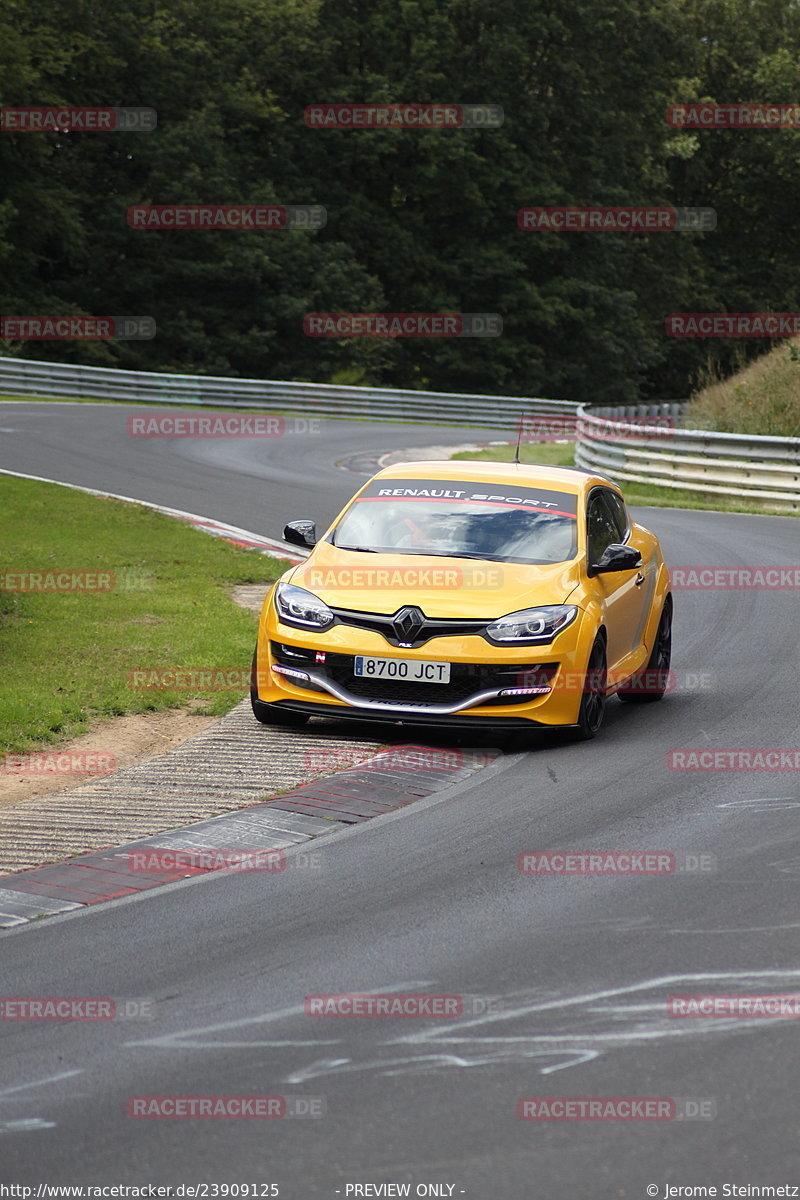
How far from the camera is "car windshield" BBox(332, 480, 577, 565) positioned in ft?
34.6

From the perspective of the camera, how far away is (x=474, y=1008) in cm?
546

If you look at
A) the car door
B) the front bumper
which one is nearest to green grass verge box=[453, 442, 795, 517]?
the car door

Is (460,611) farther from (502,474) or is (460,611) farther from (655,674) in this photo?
(655,674)

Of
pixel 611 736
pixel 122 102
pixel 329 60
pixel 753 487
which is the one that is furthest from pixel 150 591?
pixel 329 60

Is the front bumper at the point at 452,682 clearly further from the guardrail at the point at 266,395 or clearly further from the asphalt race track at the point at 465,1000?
the guardrail at the point at 266,395

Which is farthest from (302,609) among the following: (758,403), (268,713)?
(758,403)

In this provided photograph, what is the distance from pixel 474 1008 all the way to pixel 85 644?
784cm

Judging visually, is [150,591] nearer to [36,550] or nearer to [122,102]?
[36,550]

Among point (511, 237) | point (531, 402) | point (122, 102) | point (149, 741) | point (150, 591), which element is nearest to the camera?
point (149, 741)

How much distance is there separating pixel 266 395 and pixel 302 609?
31567mm

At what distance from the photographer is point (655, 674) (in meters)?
11.5

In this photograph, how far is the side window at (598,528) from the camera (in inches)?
426

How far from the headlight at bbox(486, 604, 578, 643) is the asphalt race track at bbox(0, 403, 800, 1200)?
78 cm

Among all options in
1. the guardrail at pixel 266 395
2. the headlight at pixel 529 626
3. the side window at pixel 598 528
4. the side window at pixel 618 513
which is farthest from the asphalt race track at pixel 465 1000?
the guardrail at pixel 266 395
